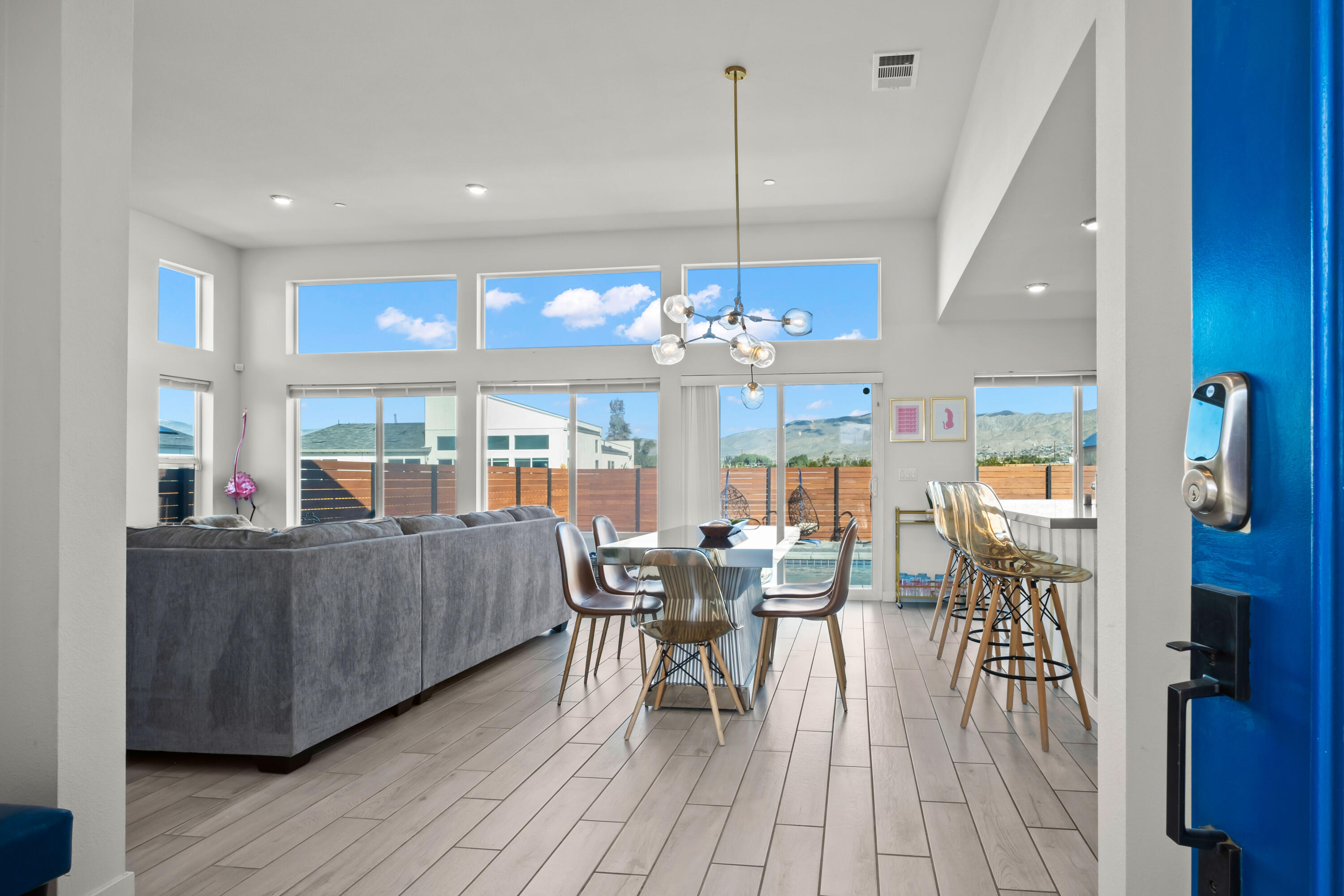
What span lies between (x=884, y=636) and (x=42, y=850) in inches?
185

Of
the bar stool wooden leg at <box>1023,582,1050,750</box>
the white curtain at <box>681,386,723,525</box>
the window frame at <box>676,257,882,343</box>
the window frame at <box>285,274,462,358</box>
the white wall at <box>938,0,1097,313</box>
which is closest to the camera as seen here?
the white wall at <box>938,0,1097,313</box>

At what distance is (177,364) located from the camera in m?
7.29

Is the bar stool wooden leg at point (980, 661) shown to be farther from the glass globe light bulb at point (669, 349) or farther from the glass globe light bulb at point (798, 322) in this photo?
the glass globe light bulb at point (669, 349)

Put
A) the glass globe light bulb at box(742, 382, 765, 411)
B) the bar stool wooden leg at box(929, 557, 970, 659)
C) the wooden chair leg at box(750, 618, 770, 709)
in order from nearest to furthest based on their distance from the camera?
the wooden chair leg at box(750, 618, 770, 709)
the bar stool wooden leg at box(929, 557, 970, 659)
the glass globe light bulb at box(742, 382, 765, 411)

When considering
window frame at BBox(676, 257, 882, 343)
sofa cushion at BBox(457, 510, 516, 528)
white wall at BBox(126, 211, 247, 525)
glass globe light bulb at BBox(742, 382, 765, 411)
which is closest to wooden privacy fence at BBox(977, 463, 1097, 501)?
window frame at BBox(676, 257, 882, 343)

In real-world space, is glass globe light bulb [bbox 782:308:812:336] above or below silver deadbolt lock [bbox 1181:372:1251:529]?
above

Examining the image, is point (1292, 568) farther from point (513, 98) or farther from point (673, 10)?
point (513, 98)

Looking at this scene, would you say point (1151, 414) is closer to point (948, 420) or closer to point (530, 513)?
point (530, 513)

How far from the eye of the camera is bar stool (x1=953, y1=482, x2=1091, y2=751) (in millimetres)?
3369

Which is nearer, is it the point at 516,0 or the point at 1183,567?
the point at 1183,567

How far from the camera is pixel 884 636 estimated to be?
5.54m

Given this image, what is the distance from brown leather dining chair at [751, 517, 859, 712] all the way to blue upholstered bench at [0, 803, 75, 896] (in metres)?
2.65

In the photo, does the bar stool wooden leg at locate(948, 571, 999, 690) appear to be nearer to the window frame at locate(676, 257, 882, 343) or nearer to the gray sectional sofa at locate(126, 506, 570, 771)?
the gray sectional sofa at locate(126, 506, 570, 771)

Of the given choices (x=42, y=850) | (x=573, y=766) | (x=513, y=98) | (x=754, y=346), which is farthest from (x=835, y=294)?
(x=42, y=850)
